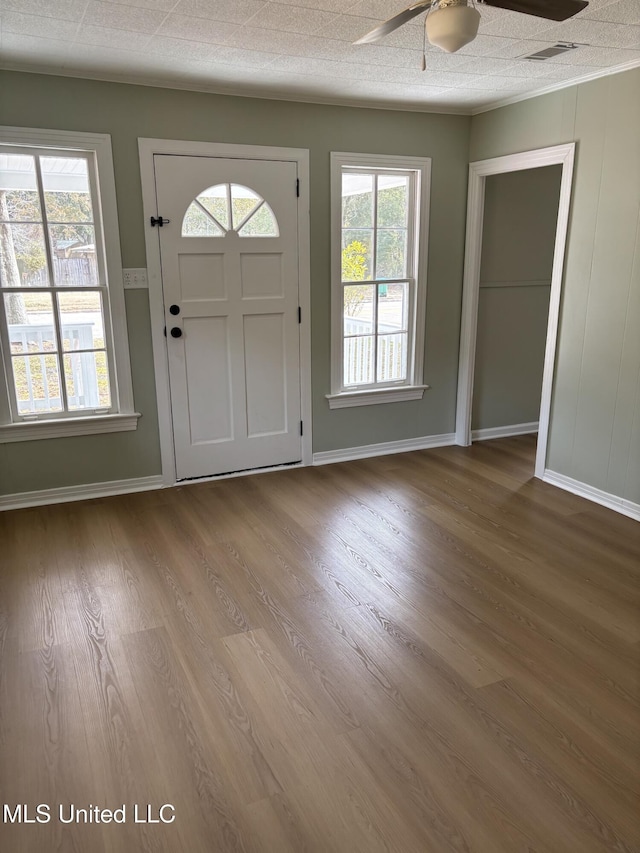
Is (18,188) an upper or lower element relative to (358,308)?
upper

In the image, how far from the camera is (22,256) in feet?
11.3

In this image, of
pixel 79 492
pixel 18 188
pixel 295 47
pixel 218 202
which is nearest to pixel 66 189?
pixel 18 188

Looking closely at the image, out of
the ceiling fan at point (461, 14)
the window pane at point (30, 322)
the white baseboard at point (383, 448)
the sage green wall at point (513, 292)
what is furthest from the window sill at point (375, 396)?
the ceiling fan at point (461, 14)

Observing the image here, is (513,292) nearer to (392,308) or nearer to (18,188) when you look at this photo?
(392,308)

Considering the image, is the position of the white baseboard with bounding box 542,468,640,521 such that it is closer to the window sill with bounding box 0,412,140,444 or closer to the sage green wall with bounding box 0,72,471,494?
the sage green wall with bounding box 0,72,471,494

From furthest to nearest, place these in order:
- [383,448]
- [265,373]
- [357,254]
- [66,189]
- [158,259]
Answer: [383,448] < [357,254] < [265,373] < [158,259] < [66,189]

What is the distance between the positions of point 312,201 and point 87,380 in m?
1.89


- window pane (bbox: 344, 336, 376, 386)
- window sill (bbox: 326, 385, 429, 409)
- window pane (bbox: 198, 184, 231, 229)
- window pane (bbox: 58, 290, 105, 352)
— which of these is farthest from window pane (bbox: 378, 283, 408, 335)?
window pane (bbox: 58, 290, 105, 352)

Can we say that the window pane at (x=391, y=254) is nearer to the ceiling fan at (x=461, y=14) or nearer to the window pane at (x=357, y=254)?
the window pane at (x=357, y=254)

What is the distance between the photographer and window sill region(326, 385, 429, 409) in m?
4.45

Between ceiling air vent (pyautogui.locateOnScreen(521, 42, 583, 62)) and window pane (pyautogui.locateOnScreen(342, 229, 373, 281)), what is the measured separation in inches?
59.3

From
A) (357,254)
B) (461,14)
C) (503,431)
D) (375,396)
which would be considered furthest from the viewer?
(503,431)

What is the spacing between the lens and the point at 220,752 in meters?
1.88

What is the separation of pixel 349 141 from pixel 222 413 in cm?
203
